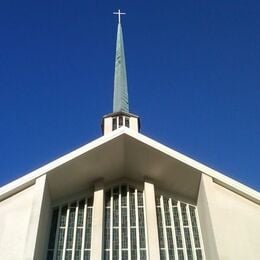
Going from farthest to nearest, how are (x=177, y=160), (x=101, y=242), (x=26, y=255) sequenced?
(x=177, y=160) → (x=101, y=242) → (x=26, y=255)

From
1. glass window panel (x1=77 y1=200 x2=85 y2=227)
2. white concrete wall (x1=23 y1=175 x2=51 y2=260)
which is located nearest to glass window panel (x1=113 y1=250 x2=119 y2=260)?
glass window panel (x1=77 y1=200 x2=85 y2=227)

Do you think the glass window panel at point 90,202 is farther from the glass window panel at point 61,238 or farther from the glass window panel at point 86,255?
the glass window panel at point 86,255

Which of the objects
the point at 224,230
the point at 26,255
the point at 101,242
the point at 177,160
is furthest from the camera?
the point at 177,160

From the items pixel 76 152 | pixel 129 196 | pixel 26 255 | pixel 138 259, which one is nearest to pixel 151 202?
pixel 129 196

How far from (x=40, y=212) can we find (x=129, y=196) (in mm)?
3129

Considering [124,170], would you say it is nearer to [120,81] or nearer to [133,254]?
[133,254]

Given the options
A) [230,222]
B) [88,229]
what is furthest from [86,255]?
[230,222]

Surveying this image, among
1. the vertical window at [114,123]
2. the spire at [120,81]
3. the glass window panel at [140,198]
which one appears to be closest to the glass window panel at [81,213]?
the glass window panel at [140,198]

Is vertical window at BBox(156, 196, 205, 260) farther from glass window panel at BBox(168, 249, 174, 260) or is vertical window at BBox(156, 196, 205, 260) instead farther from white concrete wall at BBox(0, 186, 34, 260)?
white concrete wall at BBox(0, 186, 34, 260)

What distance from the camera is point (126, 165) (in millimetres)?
12484

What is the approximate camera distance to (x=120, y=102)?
18.4m

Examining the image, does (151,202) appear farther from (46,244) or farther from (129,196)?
(46,244)

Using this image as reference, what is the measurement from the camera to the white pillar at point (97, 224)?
10.7 m

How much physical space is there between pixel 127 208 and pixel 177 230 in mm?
1562
